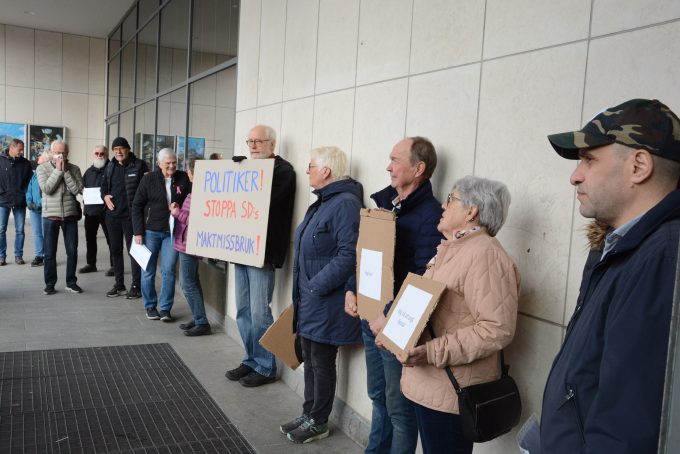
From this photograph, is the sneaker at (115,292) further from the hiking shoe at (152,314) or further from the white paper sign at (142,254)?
the white paper sign at (142,254)

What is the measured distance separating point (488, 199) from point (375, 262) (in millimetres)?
760

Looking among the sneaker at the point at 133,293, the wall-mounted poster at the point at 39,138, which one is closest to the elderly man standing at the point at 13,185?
the sneaker at the point at 133,293

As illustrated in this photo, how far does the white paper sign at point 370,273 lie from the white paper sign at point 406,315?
0.43m

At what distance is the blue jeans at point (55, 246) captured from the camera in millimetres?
7125

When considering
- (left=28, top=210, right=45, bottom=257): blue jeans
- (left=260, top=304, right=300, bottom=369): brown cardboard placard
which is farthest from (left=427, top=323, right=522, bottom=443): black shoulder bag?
(left=28, top=210, right=45, bottom=257): blue jeans

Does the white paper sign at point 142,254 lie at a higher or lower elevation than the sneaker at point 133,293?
higher

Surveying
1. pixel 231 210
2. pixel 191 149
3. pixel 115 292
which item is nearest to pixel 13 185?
pixel 115 292

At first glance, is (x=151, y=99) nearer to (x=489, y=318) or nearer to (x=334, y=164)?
(x=334, y=164)

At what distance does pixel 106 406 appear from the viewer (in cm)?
390

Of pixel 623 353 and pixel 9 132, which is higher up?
pixel 9 132

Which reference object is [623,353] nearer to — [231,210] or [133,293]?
[231,210]

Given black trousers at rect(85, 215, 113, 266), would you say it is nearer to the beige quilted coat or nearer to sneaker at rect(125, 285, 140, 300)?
sneaker at rect(125, 285, 140, 300)

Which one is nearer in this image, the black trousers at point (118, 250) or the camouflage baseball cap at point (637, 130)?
the camouflage baseball cap at point (637, 130)

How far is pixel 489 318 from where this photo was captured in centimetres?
212
